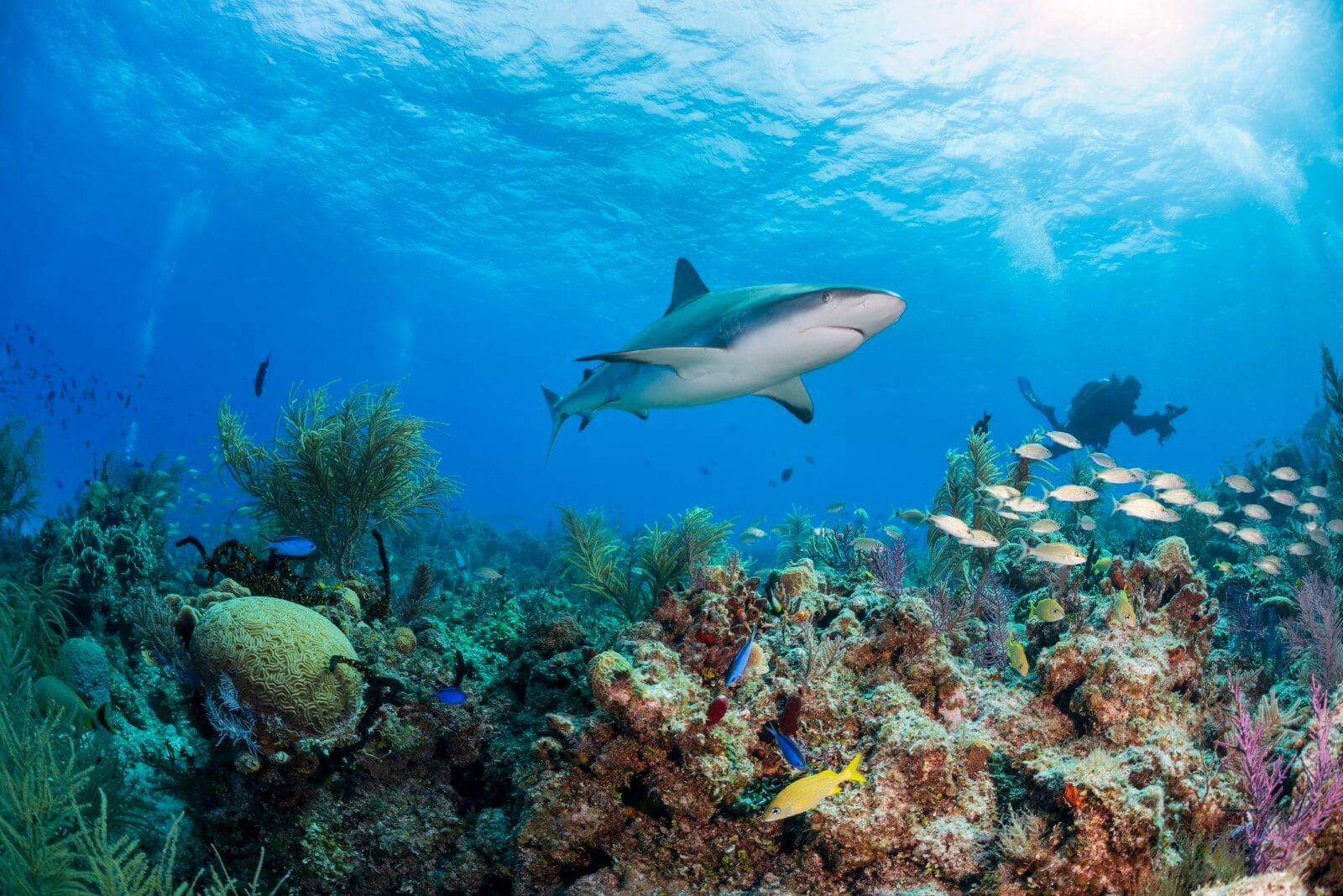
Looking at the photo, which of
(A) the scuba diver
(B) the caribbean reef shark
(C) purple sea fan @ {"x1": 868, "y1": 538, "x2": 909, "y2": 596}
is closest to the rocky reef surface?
(C) purple sea fan @ {"x1": 868, "y1": 538, "x2": 909, "y2": 596}

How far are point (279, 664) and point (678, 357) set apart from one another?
3.55 metres

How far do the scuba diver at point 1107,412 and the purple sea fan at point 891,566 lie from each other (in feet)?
50.6

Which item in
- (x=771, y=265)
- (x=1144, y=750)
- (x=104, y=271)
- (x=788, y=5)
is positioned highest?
(x=104, y=271)

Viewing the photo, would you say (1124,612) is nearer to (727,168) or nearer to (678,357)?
(678,357)

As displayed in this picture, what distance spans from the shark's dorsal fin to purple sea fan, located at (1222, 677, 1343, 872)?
540 centimetres

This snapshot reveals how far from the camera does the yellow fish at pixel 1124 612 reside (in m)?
4.63

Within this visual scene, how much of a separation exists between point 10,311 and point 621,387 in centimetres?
12398

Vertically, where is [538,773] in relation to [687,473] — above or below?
below

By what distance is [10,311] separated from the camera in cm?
8400

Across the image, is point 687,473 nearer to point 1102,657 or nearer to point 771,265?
point 771,265

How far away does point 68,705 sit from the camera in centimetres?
467

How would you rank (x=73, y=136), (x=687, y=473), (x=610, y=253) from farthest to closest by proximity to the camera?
(x=687, y=473) < (x=610, y=253) < (x=73, y=136)

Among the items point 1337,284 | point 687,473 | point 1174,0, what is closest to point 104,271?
point 1174,0

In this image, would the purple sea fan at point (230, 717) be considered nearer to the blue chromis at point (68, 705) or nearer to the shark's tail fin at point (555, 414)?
the blue chromis at point (68, 705)
